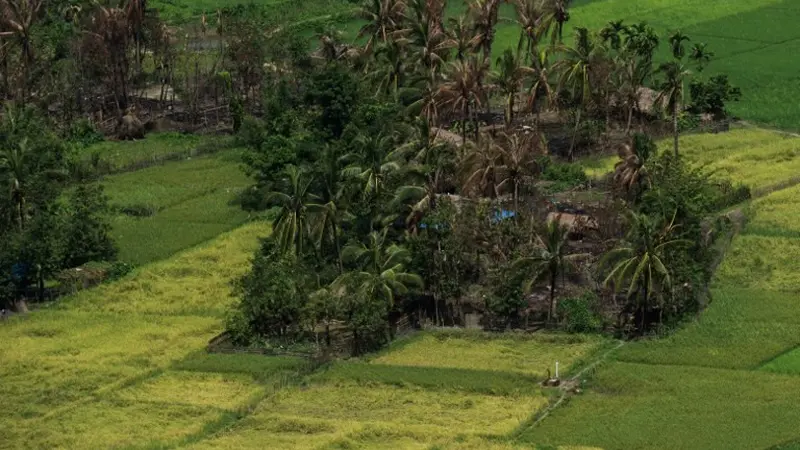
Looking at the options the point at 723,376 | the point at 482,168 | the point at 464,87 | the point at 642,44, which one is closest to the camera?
the point at 723,376

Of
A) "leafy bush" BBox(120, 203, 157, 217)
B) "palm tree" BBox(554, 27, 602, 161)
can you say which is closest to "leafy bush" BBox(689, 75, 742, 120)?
"palm tree" BBox(554, 27, 602, 161)

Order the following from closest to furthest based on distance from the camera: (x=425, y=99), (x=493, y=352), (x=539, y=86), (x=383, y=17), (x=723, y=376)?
(x=723, y=376), (x=493, y=352), (x=425, y=99), (x=539, y=86), (x=383, y=17)

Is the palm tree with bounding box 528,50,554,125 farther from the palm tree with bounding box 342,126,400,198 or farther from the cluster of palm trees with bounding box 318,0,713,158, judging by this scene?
the palm tree with bounding box 342,126,400,198

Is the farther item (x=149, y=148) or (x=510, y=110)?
(x=149, y=148)

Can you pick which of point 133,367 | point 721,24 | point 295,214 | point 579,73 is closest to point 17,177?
point 295,214

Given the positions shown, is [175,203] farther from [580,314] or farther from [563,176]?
[580,314]

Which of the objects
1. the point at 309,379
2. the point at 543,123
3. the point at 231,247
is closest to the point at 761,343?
the point at 309,379
